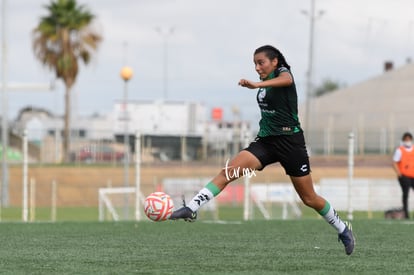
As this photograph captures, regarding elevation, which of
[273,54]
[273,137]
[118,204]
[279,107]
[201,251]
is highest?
[273,54]

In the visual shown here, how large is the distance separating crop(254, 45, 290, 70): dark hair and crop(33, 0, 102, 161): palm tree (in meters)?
41.1

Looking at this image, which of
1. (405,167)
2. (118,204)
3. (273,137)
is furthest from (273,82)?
(118,204)

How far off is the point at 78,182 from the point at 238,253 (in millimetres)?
29253

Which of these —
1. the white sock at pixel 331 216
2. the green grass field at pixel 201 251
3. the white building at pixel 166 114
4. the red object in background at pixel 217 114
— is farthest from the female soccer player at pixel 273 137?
the white building at pixel 166 114

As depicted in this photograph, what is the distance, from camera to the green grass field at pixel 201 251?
8555 millimetres

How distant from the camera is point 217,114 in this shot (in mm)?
51281

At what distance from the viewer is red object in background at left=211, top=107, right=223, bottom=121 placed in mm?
50531

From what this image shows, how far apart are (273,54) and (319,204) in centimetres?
156

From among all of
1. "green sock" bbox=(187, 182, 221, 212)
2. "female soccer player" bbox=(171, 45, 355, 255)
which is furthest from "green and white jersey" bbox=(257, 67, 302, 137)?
"green sock" bbox=(187, 182, 221, 212)

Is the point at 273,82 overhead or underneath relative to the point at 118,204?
overhead

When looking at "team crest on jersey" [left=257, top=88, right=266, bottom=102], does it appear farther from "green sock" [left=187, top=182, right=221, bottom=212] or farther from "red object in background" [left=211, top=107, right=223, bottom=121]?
"red object in background" [left=211, top=107, right=223, bottom=121]

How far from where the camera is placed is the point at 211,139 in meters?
42.4

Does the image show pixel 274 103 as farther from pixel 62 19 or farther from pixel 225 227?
pixel 62 19

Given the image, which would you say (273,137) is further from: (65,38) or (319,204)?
(65,38)
